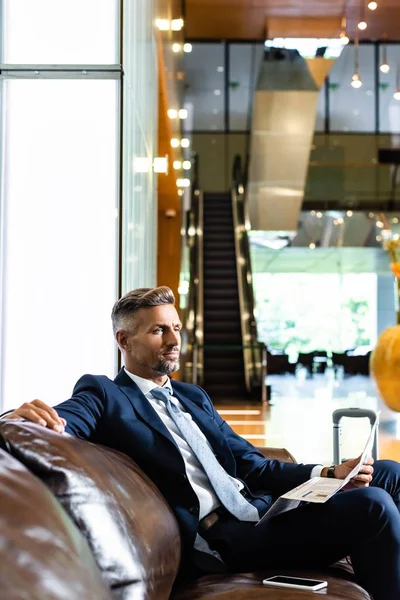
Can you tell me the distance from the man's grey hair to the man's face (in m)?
0.02

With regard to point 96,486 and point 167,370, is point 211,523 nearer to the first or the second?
point 167,370

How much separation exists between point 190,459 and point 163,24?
815 cm

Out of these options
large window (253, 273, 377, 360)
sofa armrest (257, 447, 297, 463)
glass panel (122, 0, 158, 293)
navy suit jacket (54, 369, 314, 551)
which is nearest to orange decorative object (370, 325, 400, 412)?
glass panel (122, 0, 158, 293)

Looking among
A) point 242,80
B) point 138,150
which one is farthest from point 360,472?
point 242,80

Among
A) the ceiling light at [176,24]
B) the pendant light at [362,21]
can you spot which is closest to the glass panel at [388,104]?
the pendant light at [362,21]

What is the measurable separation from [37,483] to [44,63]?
344cm

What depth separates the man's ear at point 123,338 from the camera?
10.0ft

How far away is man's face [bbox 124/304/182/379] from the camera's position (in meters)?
3.01

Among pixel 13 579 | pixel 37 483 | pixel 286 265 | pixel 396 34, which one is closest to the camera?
pixel 13 579

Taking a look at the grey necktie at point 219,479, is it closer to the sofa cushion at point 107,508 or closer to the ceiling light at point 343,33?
the sofa cushion at point 107,508

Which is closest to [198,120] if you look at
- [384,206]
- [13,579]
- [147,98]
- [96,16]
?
[384,206]

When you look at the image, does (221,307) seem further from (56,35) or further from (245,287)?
(56,35)

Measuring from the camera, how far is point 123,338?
306 cm

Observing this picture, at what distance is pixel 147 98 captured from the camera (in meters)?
7.44
